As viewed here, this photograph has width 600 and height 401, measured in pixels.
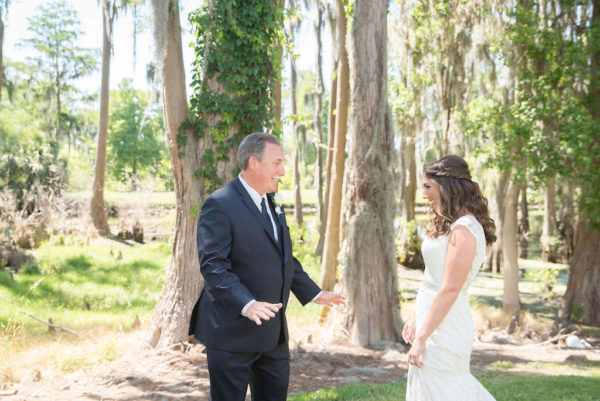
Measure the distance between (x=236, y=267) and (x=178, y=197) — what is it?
15.6 ft

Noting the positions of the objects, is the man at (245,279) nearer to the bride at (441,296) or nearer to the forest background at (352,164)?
the bride at (441,296)

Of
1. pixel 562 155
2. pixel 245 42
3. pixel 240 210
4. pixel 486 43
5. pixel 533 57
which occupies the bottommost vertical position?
pixel 240 210

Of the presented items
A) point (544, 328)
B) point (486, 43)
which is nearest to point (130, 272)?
point (544, 328)

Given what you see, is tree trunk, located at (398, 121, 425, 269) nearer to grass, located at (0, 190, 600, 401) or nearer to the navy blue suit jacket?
grass, located at (0, 190, 600, 401)

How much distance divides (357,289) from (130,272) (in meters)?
8.27

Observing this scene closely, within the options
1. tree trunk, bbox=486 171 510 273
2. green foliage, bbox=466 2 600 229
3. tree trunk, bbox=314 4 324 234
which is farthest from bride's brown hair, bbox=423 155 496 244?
tree trunk, bbox=314 4 324 234

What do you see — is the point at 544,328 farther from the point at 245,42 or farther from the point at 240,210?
the point at 240,210

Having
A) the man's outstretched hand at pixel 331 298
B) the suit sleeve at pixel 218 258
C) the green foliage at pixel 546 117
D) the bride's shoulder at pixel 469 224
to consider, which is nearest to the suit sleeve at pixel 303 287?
the man's outstretched hand at pixel 331 298

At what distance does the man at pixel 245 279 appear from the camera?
3.04m

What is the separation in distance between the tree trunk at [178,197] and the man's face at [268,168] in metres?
4.20

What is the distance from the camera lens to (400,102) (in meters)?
15.5

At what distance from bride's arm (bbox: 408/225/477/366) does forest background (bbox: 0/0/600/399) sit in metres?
3.36

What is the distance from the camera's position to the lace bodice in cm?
304

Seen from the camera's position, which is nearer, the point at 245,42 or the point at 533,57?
the point at 245,42
